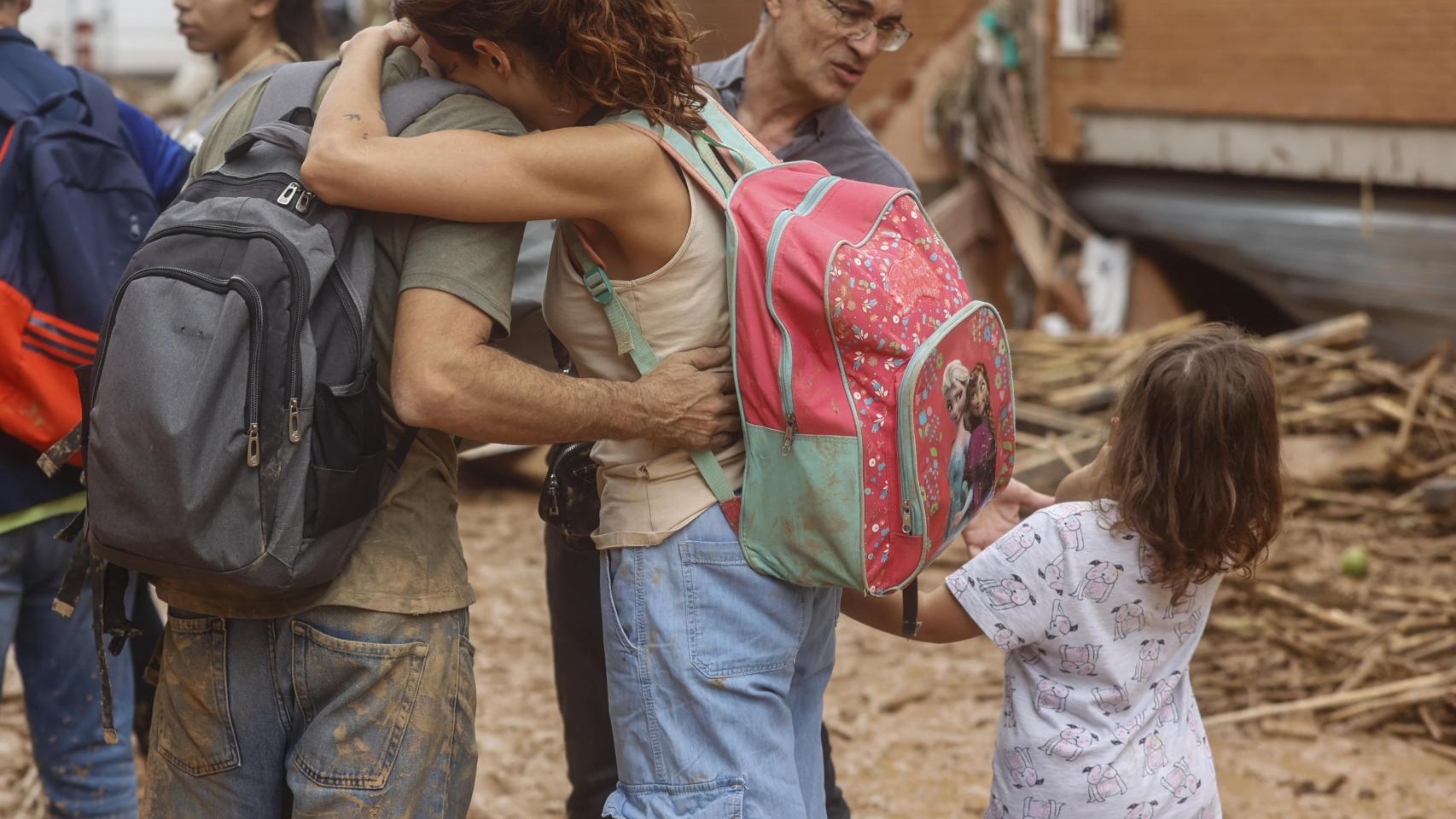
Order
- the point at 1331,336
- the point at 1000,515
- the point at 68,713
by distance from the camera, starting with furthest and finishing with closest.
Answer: the point at 1331,336, the point at 68,713, the point at 1000,515

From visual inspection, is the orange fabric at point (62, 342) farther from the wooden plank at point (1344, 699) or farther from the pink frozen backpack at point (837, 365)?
the wooden plank at point (1344, 699)

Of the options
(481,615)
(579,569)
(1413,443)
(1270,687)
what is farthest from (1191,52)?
(579,569)

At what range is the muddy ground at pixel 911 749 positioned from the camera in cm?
456

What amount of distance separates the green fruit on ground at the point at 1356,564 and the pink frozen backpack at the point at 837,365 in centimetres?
433

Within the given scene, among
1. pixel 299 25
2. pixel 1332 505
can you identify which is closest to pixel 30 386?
pixel 299 25

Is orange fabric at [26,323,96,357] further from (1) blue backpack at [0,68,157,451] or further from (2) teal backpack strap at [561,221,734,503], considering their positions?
(2) teal backpack strap at [561,221,734,503]

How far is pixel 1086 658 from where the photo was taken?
2572mm

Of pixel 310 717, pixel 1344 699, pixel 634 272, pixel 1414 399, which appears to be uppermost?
pixel 634 272

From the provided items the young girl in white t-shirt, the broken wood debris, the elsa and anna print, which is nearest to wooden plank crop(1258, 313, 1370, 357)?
the broken wood debris

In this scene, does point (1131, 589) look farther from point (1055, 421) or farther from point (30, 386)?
point (1055, 421)

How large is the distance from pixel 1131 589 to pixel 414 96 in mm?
1516

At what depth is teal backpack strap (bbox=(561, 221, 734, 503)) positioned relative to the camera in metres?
2.30

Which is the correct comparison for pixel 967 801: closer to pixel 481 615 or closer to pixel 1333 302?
pixel 481 615

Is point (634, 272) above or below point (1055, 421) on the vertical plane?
above
